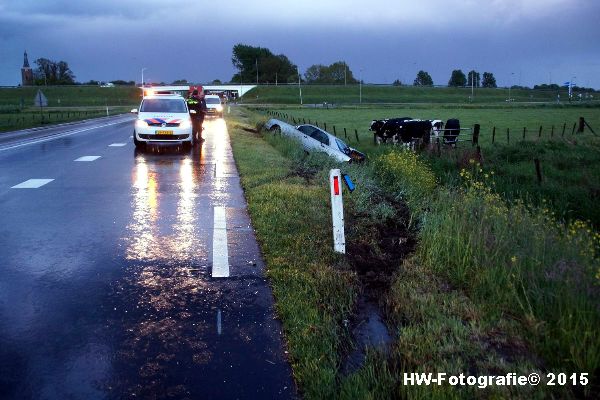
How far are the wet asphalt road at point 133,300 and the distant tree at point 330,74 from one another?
17330 centimetres

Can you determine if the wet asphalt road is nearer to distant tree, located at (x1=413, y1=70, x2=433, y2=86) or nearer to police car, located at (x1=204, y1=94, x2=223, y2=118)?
police car, located at (x1=204, y1=94, x2=223, y2=118)

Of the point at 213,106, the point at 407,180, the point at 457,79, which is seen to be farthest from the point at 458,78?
→ the point at 407,180

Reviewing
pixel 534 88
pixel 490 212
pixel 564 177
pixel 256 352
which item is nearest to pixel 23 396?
pixel 256 352

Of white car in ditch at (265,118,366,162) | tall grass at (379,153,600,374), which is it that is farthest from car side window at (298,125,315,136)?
tall grass at (379,153,600,374)

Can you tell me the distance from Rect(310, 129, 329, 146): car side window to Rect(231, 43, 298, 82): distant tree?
15489 centimetres

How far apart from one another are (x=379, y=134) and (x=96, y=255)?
24787 millimetres

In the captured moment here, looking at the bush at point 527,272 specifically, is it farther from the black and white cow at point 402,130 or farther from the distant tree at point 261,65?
the distant tree at point 261,65

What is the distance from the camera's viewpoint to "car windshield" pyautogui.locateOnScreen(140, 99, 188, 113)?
21422 millimetres

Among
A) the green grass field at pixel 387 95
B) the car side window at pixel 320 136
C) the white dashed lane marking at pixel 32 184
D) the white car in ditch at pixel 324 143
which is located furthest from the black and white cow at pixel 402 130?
the green grass field at pixel 387 95

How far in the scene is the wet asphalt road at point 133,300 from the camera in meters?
4.11

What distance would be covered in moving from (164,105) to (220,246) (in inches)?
594

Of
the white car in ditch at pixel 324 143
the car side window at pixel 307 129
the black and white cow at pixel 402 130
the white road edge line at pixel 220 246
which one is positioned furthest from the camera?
the black and white cow at pixel 402 130

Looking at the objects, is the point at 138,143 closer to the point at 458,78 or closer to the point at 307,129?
the point at 307,129

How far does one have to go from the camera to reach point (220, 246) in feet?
25.3
